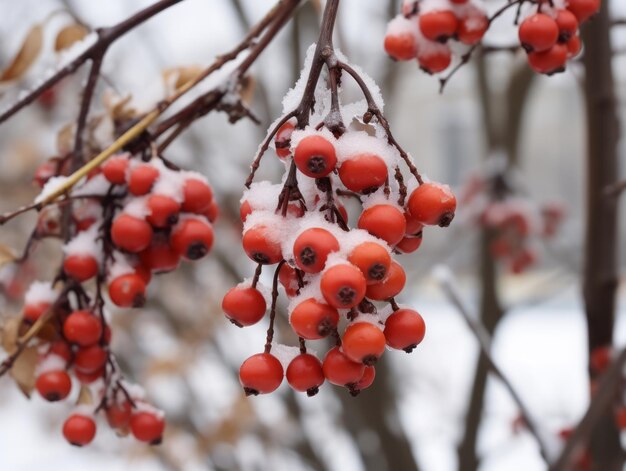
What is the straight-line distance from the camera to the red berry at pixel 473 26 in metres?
0.79

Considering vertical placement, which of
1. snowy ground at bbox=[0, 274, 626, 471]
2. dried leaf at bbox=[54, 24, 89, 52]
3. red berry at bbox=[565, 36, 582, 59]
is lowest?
snowy ground at bbox=[0, 274, 626, 471]

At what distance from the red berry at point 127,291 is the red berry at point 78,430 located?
189 mm

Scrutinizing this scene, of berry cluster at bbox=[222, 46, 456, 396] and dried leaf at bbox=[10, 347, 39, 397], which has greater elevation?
berry cluster at bbox=[222, 46, 456, 396]

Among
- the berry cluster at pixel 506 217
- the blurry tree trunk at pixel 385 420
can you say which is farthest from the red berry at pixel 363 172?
the berry cluster at pixel 506 217

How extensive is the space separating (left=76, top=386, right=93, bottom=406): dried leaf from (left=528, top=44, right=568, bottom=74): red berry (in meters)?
0.70

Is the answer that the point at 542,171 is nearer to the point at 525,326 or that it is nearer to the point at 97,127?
the point at 525,326

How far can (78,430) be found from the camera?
2.87 ft

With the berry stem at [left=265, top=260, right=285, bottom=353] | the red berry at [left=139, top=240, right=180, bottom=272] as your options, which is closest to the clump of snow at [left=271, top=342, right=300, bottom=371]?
the berry stem at [left=265, top=260, right=285, bottom=353]

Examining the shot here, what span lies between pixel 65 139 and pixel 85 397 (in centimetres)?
35

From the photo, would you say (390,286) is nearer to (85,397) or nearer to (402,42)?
(402,42)

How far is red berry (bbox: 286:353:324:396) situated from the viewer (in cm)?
59

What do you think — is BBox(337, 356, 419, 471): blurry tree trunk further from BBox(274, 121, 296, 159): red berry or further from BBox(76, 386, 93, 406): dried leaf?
BBox(274, 121, 296, 159): red berry

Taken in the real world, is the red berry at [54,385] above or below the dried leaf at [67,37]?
below

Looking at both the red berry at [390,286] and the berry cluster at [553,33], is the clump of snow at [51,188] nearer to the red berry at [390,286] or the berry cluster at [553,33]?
the red berry at [390,286]
